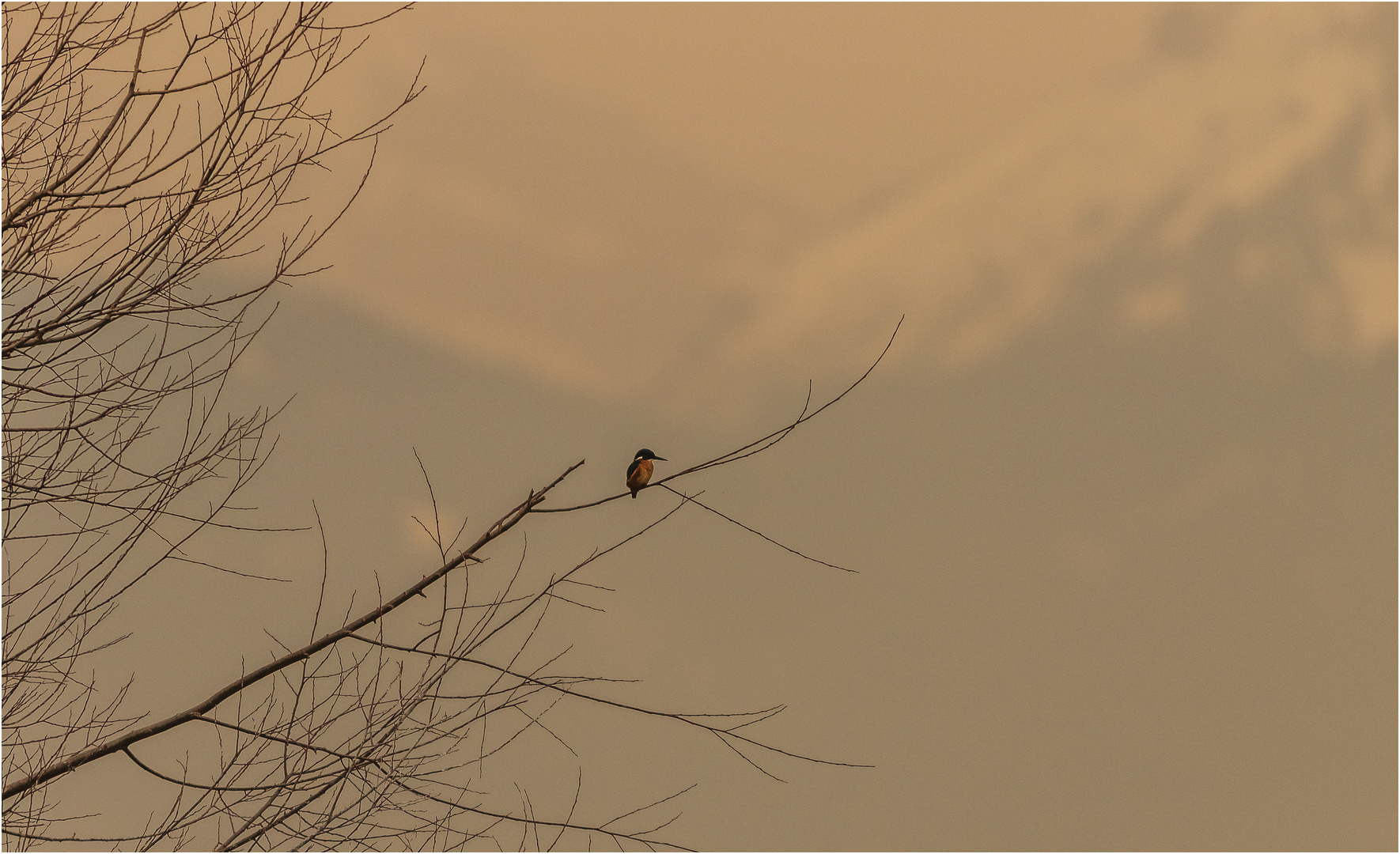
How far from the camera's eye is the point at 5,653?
4312 millimetres

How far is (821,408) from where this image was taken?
4047 mm

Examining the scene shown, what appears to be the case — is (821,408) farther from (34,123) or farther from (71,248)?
(34,123)

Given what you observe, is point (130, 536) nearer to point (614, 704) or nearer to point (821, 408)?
point (614, 704)

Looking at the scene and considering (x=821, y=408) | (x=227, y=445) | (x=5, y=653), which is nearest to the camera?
(x=821, y=408)

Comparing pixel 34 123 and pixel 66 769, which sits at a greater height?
pixel 34 123

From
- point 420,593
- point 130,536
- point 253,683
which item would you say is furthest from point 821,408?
point 130,536

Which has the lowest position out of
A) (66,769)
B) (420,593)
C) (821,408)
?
(66,769)

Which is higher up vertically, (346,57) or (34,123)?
(346,57)

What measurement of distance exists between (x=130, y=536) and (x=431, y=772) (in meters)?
1.43

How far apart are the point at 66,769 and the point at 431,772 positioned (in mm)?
1288

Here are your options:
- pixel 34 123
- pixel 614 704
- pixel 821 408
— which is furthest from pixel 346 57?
pixel 614 704

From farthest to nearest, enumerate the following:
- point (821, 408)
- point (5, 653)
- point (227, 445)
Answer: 1. point (227, 445)
2. point (5, 653)
3. point (821, 408)

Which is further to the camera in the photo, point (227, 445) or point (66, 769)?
point (227, 445)

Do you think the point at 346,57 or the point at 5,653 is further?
the point at 346,57
